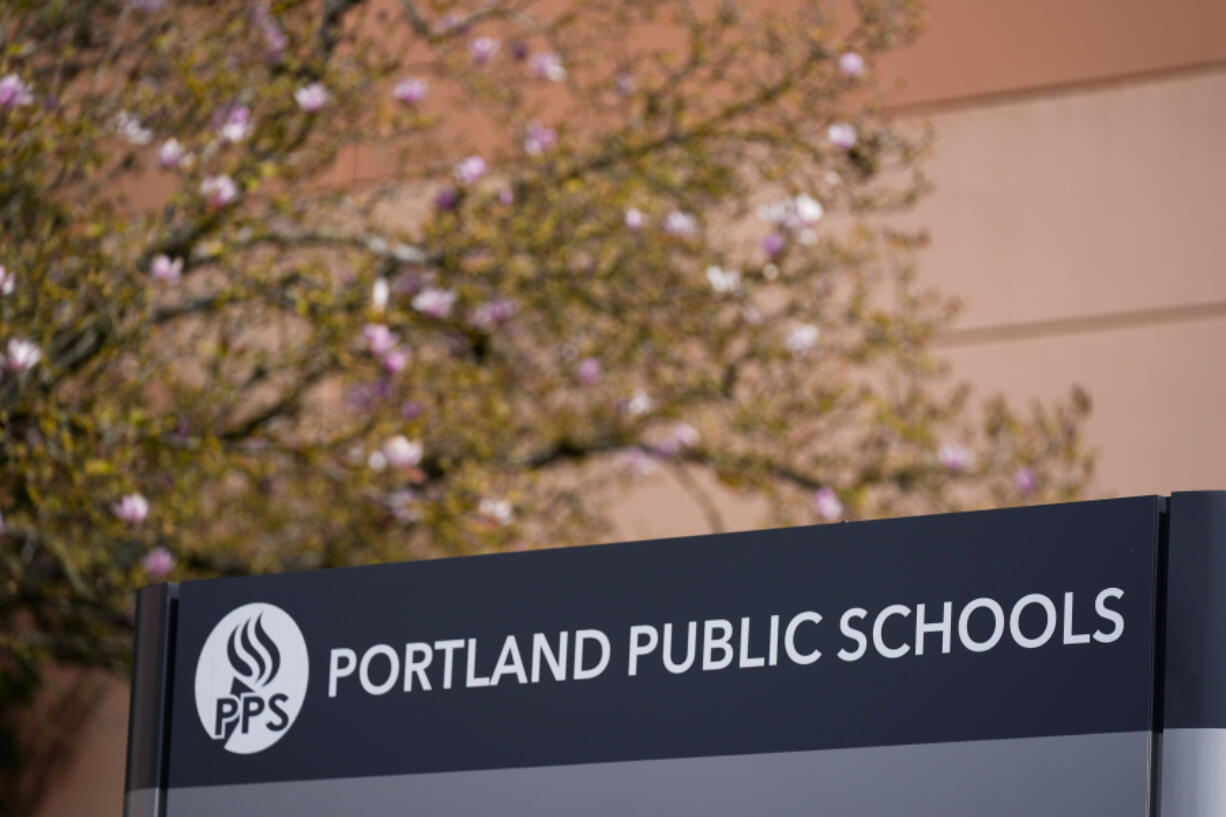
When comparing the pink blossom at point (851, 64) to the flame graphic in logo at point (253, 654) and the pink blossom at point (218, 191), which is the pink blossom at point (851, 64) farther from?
the flame graphic in logo at point (253, 654)

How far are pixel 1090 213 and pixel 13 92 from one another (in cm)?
395

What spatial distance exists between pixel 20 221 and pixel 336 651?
2.83m

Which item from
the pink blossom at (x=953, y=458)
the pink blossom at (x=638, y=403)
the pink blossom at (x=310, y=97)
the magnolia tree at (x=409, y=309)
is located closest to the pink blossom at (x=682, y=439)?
the magnolia tree at (x=409, y=309)

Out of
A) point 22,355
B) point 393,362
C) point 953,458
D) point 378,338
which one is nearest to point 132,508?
point 22,355

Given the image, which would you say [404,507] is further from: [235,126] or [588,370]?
[235,126]

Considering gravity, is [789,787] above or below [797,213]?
below

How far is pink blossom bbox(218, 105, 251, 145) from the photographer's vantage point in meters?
4.52

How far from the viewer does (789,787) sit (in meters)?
1.82

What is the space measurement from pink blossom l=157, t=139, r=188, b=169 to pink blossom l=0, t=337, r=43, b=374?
0.64 m

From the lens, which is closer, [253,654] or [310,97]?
[253,654]

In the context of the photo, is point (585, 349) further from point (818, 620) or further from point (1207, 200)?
point (818, 620)

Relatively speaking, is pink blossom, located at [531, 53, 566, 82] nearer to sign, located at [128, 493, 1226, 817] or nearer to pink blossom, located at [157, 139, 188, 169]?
pink blossom, located at [157, 139, 188, 169]

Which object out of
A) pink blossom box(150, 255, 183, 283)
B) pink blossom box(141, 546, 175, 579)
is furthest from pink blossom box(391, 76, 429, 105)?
pink blossom box(141, 546, 175, 579)

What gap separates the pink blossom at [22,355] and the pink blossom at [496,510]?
1341mm
